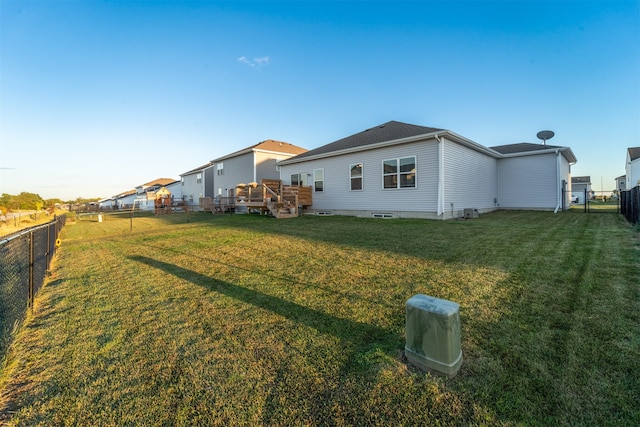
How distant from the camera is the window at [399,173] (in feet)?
38.1

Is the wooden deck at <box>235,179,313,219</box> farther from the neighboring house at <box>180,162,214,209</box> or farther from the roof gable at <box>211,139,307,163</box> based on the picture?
the neighboring house at <box>180,162,214,209</box>

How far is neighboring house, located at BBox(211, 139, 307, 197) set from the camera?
20688 millimetres

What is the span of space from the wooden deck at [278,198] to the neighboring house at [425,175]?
31.8 inches

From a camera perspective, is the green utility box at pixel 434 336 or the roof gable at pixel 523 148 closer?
the green utility box at pixel 434 336

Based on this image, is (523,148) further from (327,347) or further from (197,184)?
(197,184)

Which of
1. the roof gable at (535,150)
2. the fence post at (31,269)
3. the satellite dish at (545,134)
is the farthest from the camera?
the satellite dish at (545,134)

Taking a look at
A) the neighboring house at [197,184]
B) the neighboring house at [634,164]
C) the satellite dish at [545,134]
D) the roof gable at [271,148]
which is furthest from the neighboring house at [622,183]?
the neighboring house at [197,184]

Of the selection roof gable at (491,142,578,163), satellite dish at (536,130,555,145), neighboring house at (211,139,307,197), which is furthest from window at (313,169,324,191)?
satellite dish at (536,130,555,145)

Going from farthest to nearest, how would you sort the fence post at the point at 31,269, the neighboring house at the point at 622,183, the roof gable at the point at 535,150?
the neighboring house at the point at 622,183 < the roof gable at the point at 535,150 < the fence post at the point at 31,269

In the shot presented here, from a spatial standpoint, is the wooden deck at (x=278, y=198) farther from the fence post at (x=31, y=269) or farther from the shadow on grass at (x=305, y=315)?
the fence post at (x=31, y=269)

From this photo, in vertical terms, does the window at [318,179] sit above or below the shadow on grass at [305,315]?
above

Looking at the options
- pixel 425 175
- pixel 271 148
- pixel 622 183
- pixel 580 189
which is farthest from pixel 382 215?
pixel 622 183

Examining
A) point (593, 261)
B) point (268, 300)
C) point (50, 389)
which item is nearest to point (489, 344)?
→ point (268, 300)

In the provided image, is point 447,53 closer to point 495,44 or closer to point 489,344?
point 495,44
